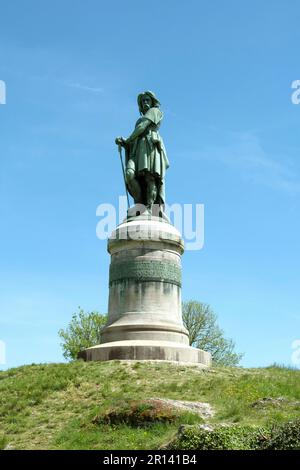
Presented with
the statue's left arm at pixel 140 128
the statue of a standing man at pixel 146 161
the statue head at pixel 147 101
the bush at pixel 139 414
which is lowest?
the bush at pixel 139 414

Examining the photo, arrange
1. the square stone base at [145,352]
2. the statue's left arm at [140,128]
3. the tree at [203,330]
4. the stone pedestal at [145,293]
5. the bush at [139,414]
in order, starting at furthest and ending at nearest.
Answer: the tree at [203,330] → the statue's left arm at [140,128] → the stone pedestal at [145,293] → the square stone base at [145,352] → the bush at [139,414]

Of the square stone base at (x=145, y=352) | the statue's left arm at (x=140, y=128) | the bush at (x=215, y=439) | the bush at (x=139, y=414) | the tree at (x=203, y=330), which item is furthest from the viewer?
the tree at (x=203, y=330)

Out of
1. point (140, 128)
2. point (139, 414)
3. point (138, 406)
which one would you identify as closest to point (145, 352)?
point (138, 406)

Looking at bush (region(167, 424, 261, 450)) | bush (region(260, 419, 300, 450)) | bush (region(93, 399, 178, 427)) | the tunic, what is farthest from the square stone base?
bush (region(260, 419, 300, 450))

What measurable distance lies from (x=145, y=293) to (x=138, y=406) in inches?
268

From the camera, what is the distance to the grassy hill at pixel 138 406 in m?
9.47

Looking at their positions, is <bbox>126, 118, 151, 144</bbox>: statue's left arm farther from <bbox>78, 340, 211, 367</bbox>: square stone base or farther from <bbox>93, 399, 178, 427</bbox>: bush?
<bbox>93, 399, 178, 427</bbox>: bush

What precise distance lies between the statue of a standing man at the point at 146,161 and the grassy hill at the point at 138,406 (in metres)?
6.28

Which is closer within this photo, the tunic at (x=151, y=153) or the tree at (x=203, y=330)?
the tunic at (x=151, y=153)

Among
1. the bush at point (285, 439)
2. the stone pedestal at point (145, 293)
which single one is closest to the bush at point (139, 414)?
the bush at point (285, 439)

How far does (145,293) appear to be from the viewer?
58.4 ft

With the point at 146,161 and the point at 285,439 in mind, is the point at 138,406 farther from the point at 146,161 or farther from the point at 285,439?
the point at 146,161

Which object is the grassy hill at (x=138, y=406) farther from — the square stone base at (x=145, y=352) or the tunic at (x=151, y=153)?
the tunic at (x=151, y=153)
